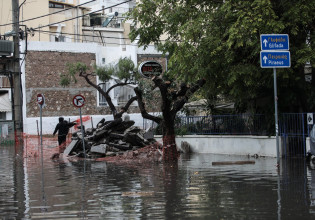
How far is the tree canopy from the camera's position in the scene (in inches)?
632

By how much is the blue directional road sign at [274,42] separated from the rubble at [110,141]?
31.2ft

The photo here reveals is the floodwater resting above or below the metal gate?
below

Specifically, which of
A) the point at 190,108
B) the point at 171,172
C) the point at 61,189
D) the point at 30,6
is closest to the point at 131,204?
the point at 61,189

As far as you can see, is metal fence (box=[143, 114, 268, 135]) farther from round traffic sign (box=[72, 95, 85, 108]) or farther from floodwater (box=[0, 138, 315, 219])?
round traffic sign (box=[72, 95, 85, 108])

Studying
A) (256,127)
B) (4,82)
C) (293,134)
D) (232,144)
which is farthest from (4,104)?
(293,134)

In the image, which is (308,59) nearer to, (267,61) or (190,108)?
(267,61)

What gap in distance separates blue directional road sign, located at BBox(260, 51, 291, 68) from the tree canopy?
2.72 meters

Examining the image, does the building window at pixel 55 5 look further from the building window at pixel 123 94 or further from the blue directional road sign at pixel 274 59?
the blue directional road sign at pixel 274 59

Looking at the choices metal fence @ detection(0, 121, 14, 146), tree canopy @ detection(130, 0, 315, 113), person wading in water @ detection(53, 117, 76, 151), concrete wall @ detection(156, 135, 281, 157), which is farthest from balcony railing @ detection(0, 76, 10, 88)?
tree canopy @ detection(130, 0, 315, 113)

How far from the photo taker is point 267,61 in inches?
515

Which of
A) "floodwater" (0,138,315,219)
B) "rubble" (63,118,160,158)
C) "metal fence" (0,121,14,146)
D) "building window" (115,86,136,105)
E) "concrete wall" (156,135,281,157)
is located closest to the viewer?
"floodwater" (0,138,315,219)

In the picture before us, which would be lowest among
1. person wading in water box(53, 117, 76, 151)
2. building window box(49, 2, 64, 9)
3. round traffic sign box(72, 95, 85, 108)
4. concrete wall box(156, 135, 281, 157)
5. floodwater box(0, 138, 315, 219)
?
floodwater box(0, 138, 315, 219)

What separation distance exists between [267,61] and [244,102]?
27.7ft

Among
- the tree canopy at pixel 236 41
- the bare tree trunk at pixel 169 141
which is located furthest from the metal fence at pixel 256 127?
the bare tree trunk at pixel 169 141
